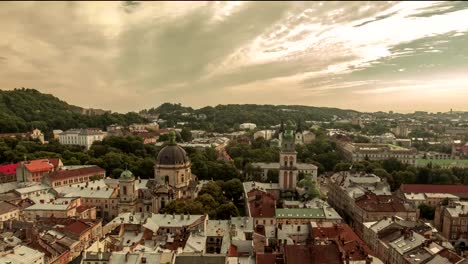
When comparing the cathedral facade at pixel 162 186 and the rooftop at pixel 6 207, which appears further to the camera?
the cathedral facade at pixel 162 186

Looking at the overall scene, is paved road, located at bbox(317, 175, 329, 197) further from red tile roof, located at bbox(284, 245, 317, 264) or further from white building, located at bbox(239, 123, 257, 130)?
white building, located at bbox(239, 123, 257, 130)

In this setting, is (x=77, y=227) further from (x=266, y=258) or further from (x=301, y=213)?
(x=301, y=213)

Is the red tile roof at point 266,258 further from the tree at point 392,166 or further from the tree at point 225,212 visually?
the tree at point 392,166

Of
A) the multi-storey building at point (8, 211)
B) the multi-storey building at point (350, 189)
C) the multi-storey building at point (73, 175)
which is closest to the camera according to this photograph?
the multi-storey building at point (8, 211)

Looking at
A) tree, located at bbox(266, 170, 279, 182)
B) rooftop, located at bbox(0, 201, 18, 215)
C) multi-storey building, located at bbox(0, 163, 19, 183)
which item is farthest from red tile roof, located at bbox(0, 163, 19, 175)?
tree, located at bbox(266, 170, 279, 182)

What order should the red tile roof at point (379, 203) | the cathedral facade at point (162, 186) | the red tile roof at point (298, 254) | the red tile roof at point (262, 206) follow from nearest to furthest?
1. the red tile roof at point (298, 254)
2. the red tile roof at point (262, 206)
3. the red tile roof at point (379, 203)
4. the cathedral facade at point (162, 186)

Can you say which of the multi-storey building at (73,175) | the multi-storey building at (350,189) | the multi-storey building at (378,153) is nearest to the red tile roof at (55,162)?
the multi-storey building at (73,175)
